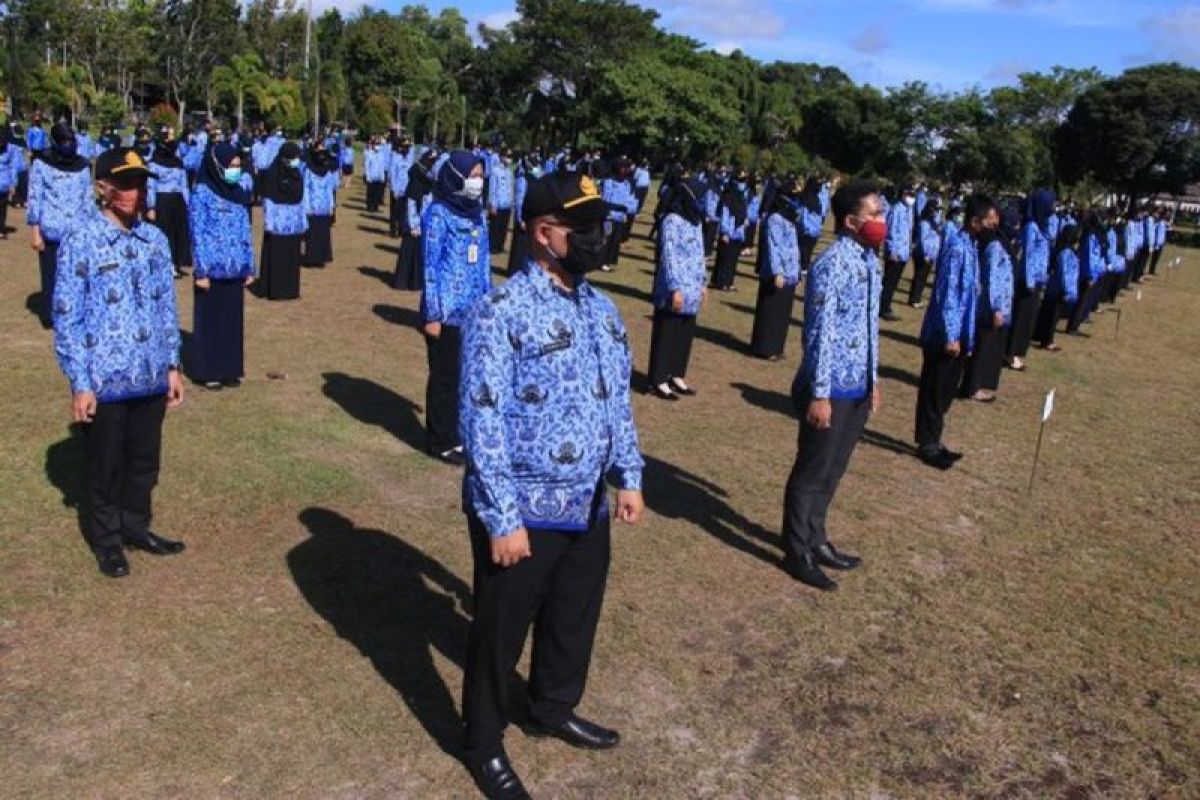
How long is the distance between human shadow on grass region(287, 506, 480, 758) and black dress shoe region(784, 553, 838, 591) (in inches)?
69.7

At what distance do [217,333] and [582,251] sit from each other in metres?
5.73

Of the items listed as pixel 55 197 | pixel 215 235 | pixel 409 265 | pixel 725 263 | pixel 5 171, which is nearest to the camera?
pixel 215 235

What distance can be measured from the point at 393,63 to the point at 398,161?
45411mm

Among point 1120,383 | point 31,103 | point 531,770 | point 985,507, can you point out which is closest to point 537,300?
point 531,770

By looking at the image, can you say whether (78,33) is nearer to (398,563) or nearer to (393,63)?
(393,63)

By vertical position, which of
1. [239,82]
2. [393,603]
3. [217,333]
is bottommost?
[393,603]

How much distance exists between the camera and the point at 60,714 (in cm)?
379

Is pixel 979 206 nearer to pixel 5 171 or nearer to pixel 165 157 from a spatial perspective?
pixel 165 157

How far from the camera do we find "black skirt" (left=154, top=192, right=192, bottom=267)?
13.5 meters

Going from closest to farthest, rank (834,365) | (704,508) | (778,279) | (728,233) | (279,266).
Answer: (834,365) → (704,508) → (778,279) → (279,266) → (728,233)

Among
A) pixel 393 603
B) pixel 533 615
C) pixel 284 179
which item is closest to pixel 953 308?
pixel 393 603

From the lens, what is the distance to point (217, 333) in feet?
26.6

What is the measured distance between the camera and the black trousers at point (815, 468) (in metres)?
5.39

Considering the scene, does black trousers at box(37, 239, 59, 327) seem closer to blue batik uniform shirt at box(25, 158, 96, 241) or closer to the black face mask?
blue batik uniform shirt at box(25, 158, 96, 241)
